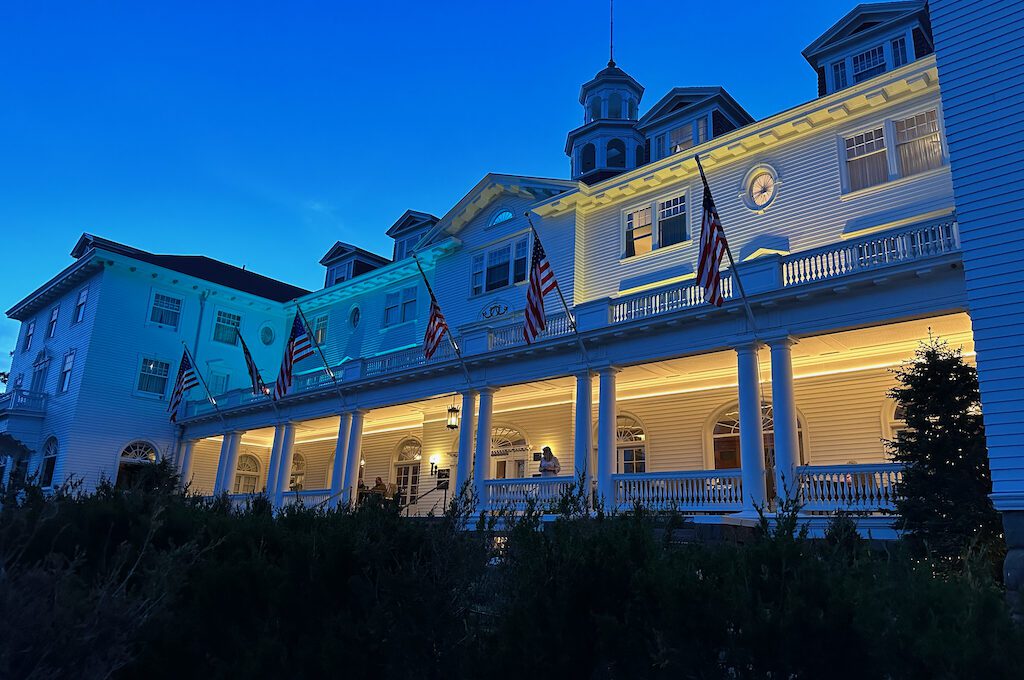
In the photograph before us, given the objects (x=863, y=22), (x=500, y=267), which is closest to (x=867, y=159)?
(x=863, y=22)

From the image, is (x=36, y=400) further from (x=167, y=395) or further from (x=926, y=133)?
(x=926, y=133)

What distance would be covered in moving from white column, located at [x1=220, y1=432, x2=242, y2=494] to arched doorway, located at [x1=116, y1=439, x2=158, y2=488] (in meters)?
4.51

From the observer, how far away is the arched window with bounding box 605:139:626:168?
25828 mm

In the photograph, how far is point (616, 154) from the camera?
25906 mm

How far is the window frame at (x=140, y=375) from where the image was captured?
32406mm

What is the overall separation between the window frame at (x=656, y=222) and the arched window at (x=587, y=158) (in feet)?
14.0

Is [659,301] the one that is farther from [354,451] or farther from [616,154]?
[354,451]

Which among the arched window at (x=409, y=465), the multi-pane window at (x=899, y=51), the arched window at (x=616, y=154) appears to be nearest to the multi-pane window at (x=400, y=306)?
the arched window at (x=409, y=465)

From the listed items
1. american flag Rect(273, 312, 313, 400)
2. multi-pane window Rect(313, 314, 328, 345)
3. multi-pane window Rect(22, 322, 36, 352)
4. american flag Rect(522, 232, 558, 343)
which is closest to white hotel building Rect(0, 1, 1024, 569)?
multi-pane window Rect(313, 314, 328, 345)

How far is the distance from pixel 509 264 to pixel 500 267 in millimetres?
464

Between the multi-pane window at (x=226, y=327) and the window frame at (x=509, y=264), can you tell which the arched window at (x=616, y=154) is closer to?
the window frame at (x=509, y=264)

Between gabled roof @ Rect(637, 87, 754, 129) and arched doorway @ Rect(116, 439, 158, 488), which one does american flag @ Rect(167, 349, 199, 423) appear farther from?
gabled roof @ Rect(637, 87, 754, 129)

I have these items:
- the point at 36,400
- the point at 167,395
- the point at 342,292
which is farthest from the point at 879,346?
the point at 36,400

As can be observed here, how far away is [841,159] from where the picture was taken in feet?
59.7
